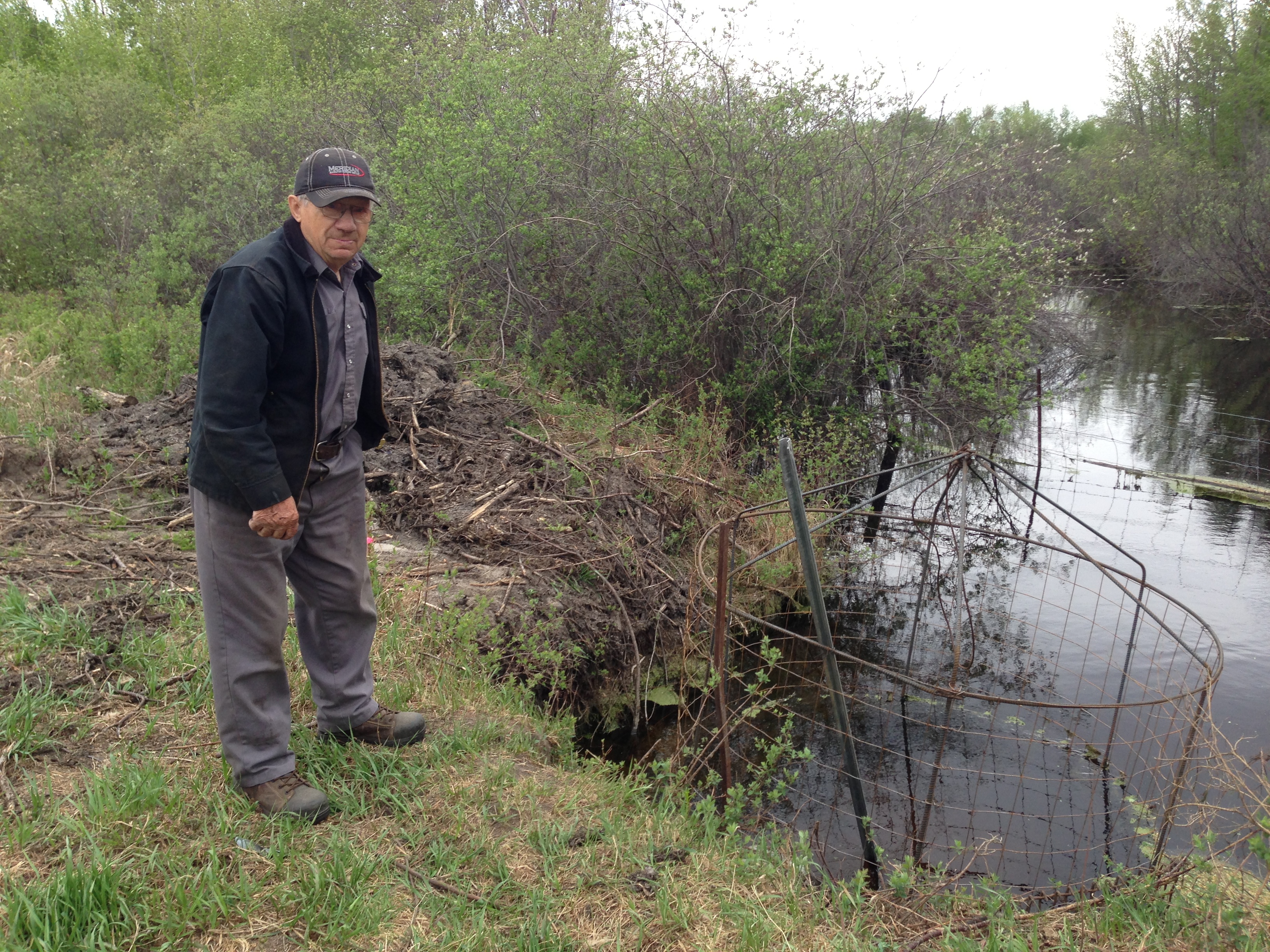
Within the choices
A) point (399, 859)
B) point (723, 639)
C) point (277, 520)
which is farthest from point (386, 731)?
point (723, 639)

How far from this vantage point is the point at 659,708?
18.9ft

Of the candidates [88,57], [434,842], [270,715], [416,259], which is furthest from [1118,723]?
[88,57]

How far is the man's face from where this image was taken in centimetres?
271

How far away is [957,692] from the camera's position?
132 inches

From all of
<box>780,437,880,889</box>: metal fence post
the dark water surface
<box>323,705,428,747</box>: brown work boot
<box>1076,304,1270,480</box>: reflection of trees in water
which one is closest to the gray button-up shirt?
<box>323,705,428,747</box>: brown work boot

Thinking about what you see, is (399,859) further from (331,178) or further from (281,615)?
(331,178)

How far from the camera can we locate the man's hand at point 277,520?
2572 millimetres

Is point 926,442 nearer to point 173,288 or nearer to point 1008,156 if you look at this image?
point 1008,156

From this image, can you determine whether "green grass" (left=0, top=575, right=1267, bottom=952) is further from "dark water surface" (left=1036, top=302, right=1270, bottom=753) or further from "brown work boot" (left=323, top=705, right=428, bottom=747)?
"dark water surface" (left=1036, top=302, right=1270, bottom=753)

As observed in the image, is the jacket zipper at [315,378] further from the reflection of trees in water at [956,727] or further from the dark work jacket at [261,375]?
the reflection of trees in water at [956,727]

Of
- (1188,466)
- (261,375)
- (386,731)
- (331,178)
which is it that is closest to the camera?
(261,375)

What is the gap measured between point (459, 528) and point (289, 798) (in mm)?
2985

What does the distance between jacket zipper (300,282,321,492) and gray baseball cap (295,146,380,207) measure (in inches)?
10.4

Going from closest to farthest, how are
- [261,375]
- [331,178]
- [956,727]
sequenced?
[261,375]
[331,178]
[956,727]
